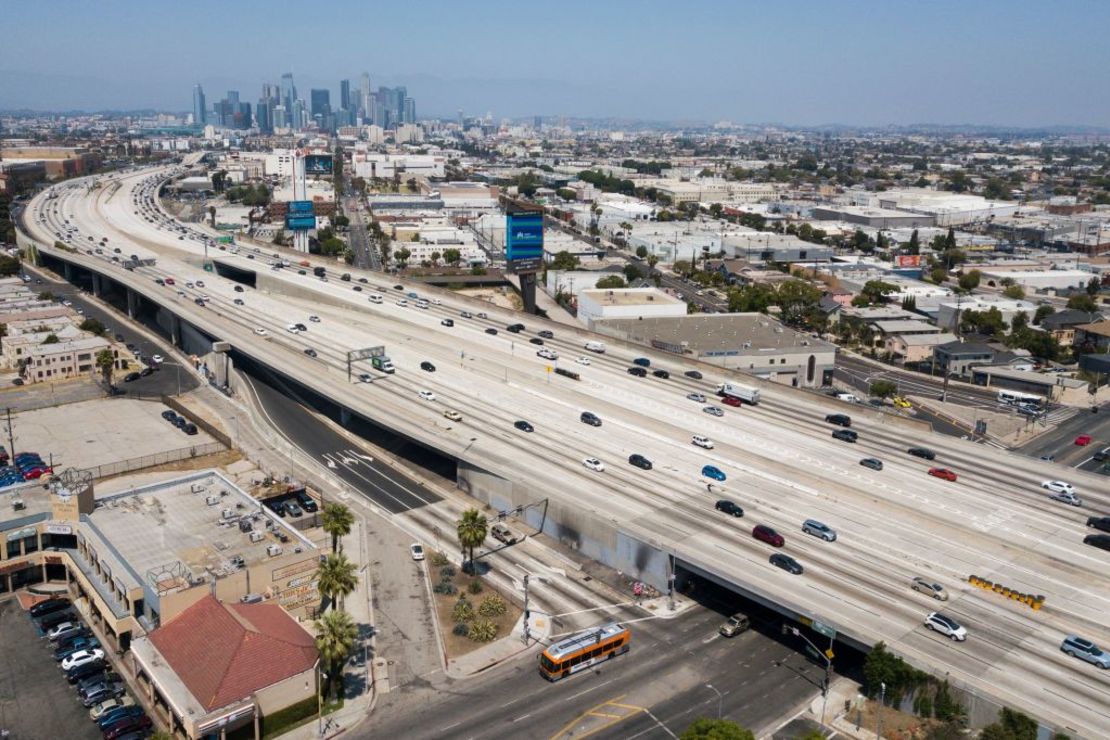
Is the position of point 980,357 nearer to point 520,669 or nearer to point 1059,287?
point 1059,287

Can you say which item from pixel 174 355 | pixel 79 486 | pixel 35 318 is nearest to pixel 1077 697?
pixel 79 486

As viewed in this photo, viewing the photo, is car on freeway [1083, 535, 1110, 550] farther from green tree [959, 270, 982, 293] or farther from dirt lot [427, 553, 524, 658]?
green tree [959, 270, 982, 293]

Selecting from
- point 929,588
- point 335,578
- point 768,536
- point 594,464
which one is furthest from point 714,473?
point 335,578

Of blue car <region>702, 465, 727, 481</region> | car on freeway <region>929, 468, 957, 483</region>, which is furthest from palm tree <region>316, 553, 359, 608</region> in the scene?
car on freeway <region>929, 468, 957, 483</region>

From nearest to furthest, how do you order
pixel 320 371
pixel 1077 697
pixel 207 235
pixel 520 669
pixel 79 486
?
pixel 1077 697
pixel 520 669
pixel 79 486
pixel 320 371
pixel 207 235

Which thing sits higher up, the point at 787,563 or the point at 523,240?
the point at 523,240

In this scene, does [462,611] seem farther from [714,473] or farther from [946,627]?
[946,627]

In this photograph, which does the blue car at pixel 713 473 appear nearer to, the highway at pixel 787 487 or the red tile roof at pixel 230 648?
the highway at pixel 787 487
